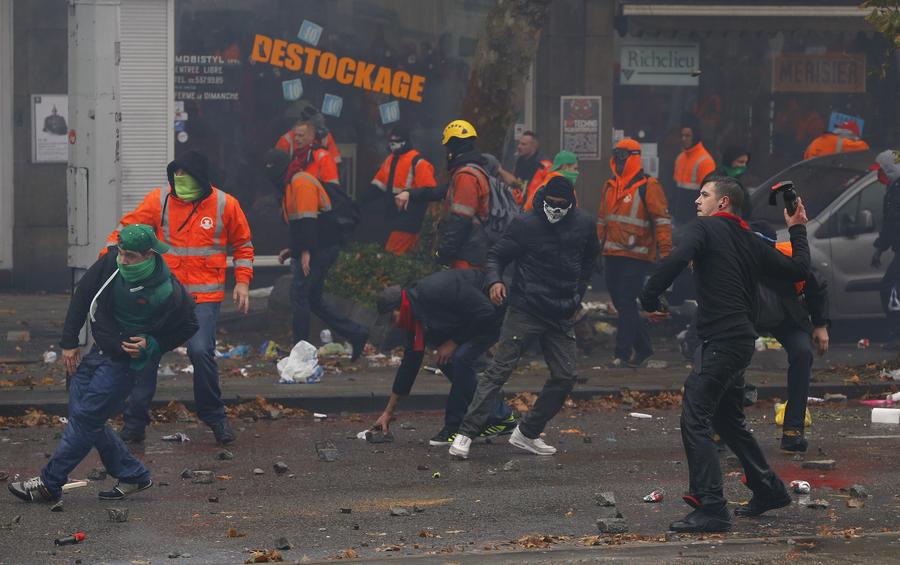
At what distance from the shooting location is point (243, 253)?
36.8 feet

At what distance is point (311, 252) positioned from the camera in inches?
569

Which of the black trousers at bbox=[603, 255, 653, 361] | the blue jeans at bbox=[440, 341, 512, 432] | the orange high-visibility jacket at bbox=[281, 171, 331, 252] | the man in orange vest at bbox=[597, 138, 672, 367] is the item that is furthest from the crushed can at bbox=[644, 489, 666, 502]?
the orange high-visibility jacket at bbox=[281, 171, 331, 252]

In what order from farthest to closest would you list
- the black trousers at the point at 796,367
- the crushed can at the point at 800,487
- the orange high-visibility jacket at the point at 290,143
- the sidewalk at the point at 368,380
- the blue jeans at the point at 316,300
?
the orange high-visibility jacket at the point at 290,143 < the blue jeans at the point at 316,300 < the sidewalk at the point at 368,380 < the black trousers at the point at 796,367 < the crushed can at the point at 800,487

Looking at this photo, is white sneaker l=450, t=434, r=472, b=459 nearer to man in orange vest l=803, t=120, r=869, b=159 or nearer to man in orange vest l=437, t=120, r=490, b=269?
man in orange vest l=437, t=120, r=490, b=269

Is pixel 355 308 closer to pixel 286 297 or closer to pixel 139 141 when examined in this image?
pixel 286 297

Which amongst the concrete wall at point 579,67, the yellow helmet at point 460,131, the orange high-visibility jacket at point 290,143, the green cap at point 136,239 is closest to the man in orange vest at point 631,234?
the yellow helmet at point 460,131

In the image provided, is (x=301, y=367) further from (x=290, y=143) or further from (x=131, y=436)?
(x=290, y=143)

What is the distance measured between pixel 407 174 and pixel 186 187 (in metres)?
5.26

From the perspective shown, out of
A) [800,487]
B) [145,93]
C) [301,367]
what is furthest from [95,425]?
[145,93]

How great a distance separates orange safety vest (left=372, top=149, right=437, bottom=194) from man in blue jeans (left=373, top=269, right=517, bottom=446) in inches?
209

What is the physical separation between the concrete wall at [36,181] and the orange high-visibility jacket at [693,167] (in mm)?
6929

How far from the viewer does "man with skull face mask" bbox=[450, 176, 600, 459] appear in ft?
33.3

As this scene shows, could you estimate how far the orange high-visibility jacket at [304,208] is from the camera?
14.3 m

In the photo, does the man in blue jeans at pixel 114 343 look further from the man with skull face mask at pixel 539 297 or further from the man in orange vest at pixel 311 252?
the man in orange vest at pixel 311 252
